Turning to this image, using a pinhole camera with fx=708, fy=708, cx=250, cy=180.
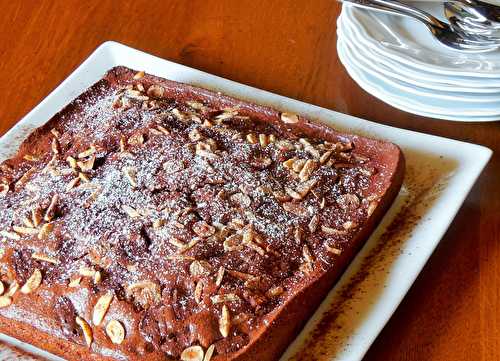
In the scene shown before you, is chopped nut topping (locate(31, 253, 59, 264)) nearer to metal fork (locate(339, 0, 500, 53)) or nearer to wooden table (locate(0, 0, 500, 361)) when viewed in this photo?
wooden table (locate(0, 0, 500, 361))

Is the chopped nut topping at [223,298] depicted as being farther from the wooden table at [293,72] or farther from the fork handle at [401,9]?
the fork handle at [401,9]

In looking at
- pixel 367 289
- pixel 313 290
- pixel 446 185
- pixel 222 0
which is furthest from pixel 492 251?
pixel 222 0

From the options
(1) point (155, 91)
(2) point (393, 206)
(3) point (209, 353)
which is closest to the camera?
(3) point (209, 353)

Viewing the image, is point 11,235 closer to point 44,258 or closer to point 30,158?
point 44,258

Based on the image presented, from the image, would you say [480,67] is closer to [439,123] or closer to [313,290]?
[439,123]

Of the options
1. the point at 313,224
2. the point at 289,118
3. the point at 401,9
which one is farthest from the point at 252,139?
the point at 401,9

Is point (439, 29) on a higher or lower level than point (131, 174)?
higher

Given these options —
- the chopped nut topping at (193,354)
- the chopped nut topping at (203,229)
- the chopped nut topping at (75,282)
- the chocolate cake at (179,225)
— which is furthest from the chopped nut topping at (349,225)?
the chopped nut topping at (75,282)
